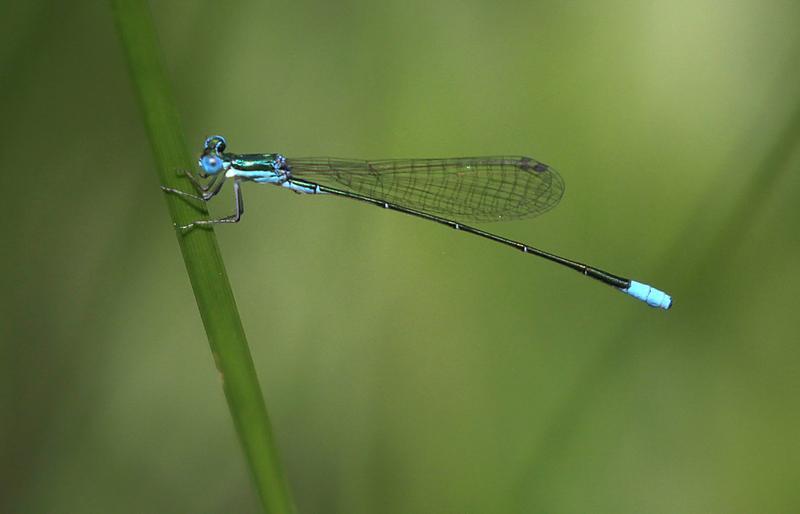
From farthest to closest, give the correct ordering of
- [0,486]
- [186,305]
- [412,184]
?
[412,184], [186,305], [0,486]

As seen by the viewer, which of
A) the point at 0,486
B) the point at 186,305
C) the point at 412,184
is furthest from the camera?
the point at 412,184

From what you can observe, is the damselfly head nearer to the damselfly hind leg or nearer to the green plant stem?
the damselfly hind leg

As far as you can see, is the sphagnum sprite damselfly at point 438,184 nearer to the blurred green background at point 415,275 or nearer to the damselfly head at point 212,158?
the damselfly head at point 212,158

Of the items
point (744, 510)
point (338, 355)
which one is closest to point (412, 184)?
point (338, 355)

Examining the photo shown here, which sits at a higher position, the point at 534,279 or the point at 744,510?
the point at 534,279

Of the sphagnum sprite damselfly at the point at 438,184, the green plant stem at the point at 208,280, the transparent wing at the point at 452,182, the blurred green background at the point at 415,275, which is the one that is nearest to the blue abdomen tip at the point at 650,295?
the sphagnum sprite damselfly at the point at 438,184

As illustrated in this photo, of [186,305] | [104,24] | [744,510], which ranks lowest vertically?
[744,510]

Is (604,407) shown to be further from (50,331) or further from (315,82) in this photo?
(50,331)
